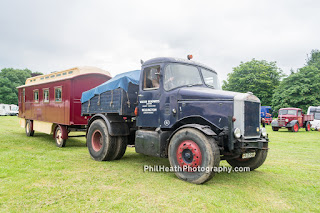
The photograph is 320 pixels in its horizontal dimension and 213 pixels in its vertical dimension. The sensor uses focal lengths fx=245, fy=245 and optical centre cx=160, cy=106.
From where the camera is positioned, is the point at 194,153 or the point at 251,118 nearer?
the point at 194,153

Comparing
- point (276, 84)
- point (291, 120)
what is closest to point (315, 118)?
point (291, 120)

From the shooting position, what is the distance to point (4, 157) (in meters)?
7.45

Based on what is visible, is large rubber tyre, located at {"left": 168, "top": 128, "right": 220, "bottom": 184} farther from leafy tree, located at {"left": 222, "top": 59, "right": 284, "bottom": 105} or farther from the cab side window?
leafy tree, located at {"left": 222, "top": 59, "right": 284, "bottom": 105}

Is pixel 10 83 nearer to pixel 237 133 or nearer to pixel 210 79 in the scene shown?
pixel 210 79

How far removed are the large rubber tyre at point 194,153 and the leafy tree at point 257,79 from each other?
4186cm

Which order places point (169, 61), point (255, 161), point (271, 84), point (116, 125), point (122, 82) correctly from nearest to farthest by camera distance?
point (255, 161)
point (169, 61)
point (122, 82)
point (116, 125)
point (271, 84)

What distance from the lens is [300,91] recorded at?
36812mm

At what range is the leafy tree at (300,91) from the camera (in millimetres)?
36000

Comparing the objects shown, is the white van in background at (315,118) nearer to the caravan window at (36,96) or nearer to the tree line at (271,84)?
the tree line at (271,84)

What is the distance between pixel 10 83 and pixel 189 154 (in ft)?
219

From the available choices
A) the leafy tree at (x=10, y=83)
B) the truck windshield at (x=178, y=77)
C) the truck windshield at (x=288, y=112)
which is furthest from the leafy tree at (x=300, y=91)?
the leafy tree at (x=10, y=83)

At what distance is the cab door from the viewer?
6.49m

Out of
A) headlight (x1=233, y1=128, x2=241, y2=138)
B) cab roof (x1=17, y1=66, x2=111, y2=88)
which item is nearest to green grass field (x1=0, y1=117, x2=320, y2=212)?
headlight (x1=233, y1=128, x2=241, y2=138)

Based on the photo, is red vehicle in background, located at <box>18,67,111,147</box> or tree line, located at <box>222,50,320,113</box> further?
tree line, located at <box>222,50,320,113</box>
